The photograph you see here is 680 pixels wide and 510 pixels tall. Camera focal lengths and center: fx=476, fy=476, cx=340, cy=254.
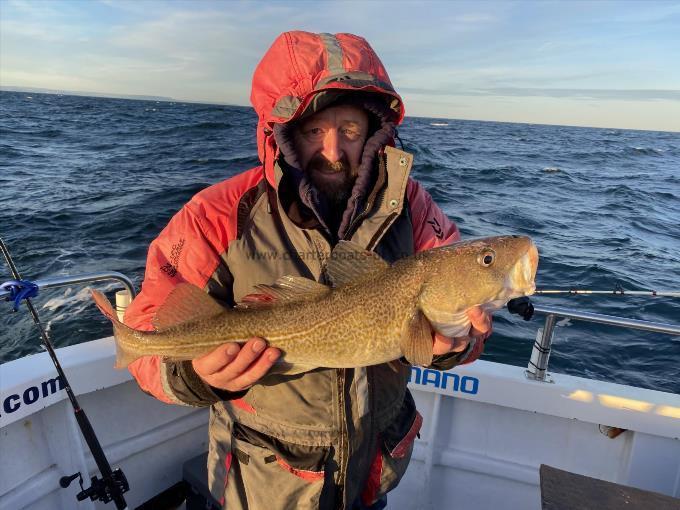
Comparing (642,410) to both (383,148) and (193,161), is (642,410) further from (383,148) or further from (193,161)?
(193,161)

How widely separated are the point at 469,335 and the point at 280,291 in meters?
1.05

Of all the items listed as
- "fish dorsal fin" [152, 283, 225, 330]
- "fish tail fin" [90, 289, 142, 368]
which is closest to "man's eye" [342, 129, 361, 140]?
"fish dorsal fin" [152, 283, 225, 330]

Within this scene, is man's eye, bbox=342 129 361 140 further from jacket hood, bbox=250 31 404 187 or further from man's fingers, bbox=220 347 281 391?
man's fingers, bbox=220 347 281 391

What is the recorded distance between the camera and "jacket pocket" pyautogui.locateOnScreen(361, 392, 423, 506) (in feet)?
9.05

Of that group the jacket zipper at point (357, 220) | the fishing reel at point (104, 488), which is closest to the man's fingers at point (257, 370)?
the jacket zipper at point (357, 220)

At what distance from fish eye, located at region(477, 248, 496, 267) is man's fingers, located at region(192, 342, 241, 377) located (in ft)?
4.34

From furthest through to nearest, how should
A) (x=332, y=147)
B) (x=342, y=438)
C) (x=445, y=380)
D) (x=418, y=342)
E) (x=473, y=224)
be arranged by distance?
(x=473, y=224) → (x=445, y=380) → (x=332, y=147) → (x=342, y=438) → (x=418, y=342)

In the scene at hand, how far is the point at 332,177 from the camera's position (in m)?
2.98

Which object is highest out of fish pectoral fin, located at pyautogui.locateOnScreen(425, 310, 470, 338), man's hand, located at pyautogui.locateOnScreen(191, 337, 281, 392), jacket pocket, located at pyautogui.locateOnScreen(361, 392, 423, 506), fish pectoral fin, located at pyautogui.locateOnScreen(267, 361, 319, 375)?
fish pectoral fin, located at pyautogui.locateOnScreen(425, 310, 470, 338)

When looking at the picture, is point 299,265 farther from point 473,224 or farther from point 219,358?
point 473,224

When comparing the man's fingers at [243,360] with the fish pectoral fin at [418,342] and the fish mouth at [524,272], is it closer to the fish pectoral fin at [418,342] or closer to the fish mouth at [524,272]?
the fish pectoral fin at [418,342]

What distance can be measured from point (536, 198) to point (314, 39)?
20.4 metres

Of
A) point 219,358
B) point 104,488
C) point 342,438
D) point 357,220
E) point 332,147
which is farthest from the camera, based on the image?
point 104,488

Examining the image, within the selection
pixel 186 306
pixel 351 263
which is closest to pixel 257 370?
pixel 186 306
